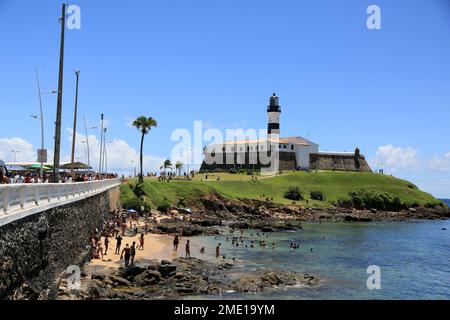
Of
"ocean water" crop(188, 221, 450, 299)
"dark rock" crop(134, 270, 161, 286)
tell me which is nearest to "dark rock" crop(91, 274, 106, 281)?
"dark rock" crop(134, 270, 161, 286)

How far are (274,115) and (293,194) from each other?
3573 cm

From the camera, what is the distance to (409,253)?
54938 mm

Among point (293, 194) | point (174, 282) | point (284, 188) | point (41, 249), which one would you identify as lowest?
point (174, 282)

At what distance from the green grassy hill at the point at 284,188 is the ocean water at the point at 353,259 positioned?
21.2 m

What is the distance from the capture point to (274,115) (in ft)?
444

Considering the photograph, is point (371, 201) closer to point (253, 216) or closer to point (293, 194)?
point (293, 194)

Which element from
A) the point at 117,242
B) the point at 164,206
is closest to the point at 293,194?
the point at 164,206

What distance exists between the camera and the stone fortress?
13100 centimetres

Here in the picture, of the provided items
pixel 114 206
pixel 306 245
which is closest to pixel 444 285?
pixel 306 245

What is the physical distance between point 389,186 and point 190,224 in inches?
3018

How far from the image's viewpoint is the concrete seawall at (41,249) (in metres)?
15.3

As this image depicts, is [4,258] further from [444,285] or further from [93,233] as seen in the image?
[444,285]

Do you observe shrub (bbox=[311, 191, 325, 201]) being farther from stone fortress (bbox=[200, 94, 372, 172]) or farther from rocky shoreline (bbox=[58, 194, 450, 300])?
rocky shoreline (bbox=[58, 194, 450, 300])

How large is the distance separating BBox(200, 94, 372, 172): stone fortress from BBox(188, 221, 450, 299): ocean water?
177 feet
